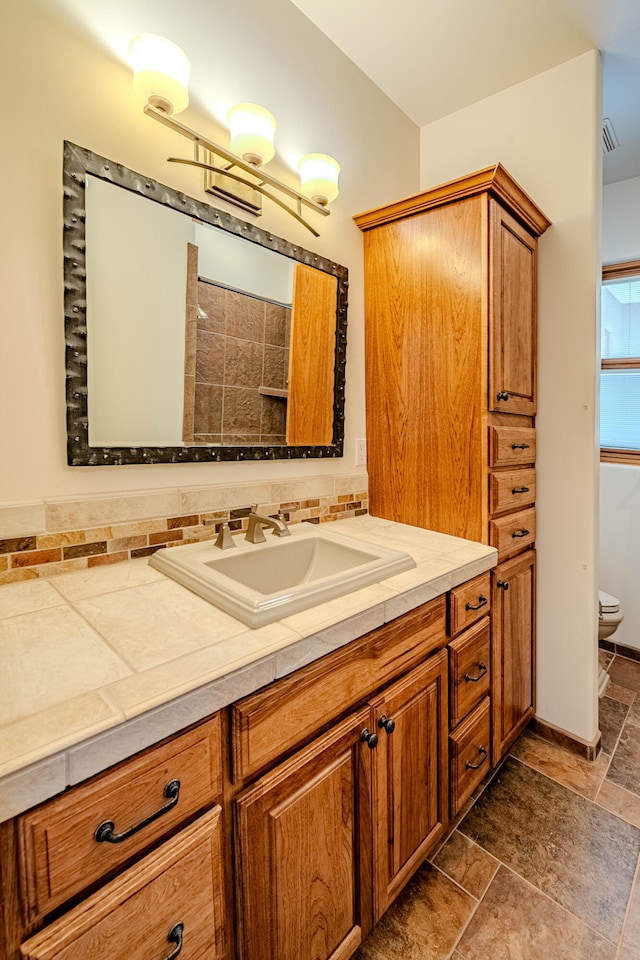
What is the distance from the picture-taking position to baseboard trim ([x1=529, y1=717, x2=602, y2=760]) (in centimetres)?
169

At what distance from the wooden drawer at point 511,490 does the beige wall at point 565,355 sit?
0.09 meters

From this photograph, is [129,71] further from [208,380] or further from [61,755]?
[61,755]

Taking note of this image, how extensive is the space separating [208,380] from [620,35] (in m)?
1.91

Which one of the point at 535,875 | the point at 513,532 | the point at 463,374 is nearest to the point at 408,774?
the point at 535,875

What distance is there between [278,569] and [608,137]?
2.64 meters

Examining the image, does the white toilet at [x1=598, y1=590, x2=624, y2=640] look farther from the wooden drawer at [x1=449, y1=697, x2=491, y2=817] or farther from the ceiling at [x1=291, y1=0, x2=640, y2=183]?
the ceiling at [x1=291, y1=0, x2=640, y2=183]

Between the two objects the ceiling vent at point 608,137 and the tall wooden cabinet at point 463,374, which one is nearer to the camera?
the tall wooden cabinet at point 463,374

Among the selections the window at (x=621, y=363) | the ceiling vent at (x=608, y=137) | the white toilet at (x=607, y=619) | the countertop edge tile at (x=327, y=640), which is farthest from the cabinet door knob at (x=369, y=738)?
the ceiling vent at (x=608, y=137)

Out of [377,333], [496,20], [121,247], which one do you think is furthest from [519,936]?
[496,20]

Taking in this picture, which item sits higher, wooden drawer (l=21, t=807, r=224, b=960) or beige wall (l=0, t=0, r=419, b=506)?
beige wall (l=0, t=0, r=419, b=506)

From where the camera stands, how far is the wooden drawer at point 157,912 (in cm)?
52

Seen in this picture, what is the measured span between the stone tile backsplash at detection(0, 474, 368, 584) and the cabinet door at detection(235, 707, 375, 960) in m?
0.66

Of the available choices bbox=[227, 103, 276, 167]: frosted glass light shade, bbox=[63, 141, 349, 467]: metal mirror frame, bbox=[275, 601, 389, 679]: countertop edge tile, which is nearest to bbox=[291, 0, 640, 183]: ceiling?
bbox=[227, 103, 276, 167]: frosted glass light shade

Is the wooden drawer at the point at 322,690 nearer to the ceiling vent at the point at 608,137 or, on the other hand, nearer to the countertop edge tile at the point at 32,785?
the countertop edge tile at the point at 32,785
